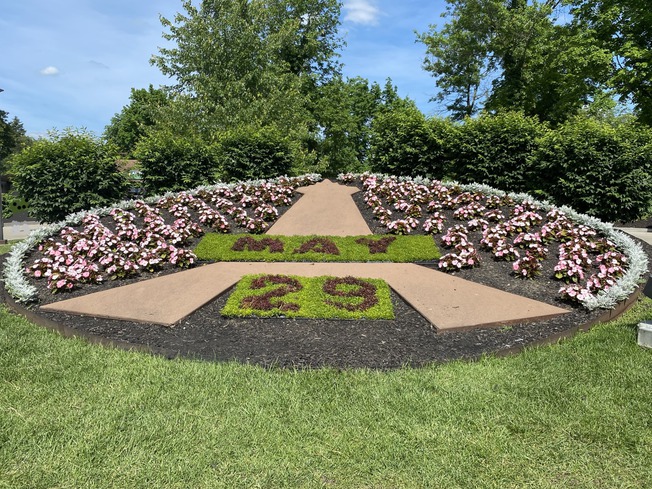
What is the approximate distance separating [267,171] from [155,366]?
8248mm

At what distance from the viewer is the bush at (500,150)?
35.3 ft

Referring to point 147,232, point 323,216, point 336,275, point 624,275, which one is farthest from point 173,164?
point 624,275

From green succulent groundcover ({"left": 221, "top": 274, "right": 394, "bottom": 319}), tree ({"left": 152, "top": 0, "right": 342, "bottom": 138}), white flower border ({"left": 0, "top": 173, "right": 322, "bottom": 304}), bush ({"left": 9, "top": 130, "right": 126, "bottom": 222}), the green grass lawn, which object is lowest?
the green grass lawn

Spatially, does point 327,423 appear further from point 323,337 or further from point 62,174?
point 62,174

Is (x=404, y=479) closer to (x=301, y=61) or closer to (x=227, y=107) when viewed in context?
(x=227, y=107)

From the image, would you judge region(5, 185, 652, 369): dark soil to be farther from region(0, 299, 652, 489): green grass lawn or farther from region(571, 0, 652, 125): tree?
region(571, 0, 652, 125): tree

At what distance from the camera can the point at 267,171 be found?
38.0ft

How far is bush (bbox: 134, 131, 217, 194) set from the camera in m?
11.2

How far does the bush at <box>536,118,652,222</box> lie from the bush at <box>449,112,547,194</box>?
64cm

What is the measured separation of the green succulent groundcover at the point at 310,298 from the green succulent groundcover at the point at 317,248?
95 centimetres

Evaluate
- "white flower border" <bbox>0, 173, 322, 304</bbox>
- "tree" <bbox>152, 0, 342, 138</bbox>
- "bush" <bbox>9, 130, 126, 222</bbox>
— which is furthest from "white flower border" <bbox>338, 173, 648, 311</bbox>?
"tree" <bbox>152, 0, 342, 138</bbox>

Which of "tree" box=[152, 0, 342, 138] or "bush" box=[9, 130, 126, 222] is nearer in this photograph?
"bush" box=[9, 130, 126, 222]

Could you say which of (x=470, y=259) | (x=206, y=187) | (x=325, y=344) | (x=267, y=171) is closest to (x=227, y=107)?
(x=267, y=171)

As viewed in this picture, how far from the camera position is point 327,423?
2.97 m
